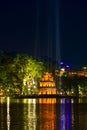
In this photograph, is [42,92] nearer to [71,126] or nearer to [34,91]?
[34,91]

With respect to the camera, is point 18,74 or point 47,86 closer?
point 18,74

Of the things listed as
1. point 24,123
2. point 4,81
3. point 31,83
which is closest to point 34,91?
point 31,83

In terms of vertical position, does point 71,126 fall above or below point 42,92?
below

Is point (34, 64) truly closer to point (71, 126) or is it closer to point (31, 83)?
point (31, 83)

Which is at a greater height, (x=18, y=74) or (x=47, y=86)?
(x=47, y=86)

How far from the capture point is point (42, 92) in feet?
602

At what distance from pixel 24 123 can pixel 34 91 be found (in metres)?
118

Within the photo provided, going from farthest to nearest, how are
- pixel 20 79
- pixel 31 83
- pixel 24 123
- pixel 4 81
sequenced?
1. pixel 31 83
2. pixel 20 79
3. pixel 4 81
4. pixel 24 123

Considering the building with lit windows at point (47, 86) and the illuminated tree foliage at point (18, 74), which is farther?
the building with lit windows at point (47, 86)

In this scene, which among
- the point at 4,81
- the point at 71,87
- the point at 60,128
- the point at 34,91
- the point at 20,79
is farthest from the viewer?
the point at 71,87

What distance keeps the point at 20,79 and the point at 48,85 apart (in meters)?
60.9

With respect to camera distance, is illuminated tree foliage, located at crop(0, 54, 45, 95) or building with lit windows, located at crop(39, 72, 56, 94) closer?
illuminated tree foliage, located at crop(0, 54, 45, 95)

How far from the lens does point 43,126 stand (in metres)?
34.1

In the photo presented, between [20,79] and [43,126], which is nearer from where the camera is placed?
[43,126]
